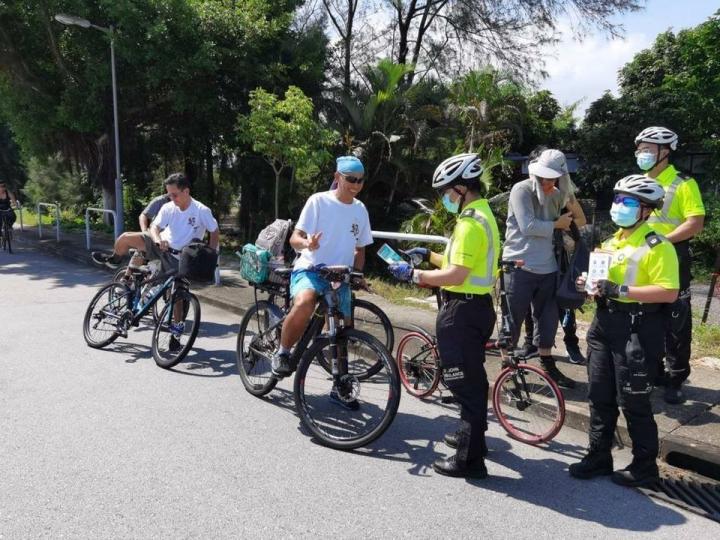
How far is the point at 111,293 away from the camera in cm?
633

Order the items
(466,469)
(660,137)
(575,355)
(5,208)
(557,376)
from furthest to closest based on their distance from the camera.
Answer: (5,208) → (575,355) → (557,376) → (660,137) → (466,469)

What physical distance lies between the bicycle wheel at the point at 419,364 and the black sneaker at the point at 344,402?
1.71 feet

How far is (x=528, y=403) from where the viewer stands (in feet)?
→ 14.2

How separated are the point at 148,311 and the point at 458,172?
3.83 meters

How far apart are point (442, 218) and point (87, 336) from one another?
6.41m

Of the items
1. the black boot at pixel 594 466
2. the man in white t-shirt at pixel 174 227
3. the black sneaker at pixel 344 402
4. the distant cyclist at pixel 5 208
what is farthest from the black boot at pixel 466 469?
the distant cyclist at pixel 5 208

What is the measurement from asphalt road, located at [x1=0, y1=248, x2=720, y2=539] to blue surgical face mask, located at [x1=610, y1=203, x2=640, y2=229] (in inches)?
62.5

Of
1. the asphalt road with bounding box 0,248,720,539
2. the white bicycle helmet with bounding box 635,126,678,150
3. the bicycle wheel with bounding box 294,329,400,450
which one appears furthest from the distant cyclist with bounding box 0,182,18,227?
the white bicycle helmet with bounding box 635,126,678,150

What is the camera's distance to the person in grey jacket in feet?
14.8

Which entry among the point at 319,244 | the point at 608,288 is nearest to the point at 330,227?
the point at 319,244

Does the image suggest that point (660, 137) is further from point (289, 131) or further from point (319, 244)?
point (289, 131)

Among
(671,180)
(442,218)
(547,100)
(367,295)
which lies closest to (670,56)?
(547,100)

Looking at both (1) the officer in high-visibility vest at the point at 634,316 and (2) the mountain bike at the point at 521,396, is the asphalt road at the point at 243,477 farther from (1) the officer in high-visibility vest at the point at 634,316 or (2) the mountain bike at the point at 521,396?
(1) the officer in high-visibility vest at the point at 634,316

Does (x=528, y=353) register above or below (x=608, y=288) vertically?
below
